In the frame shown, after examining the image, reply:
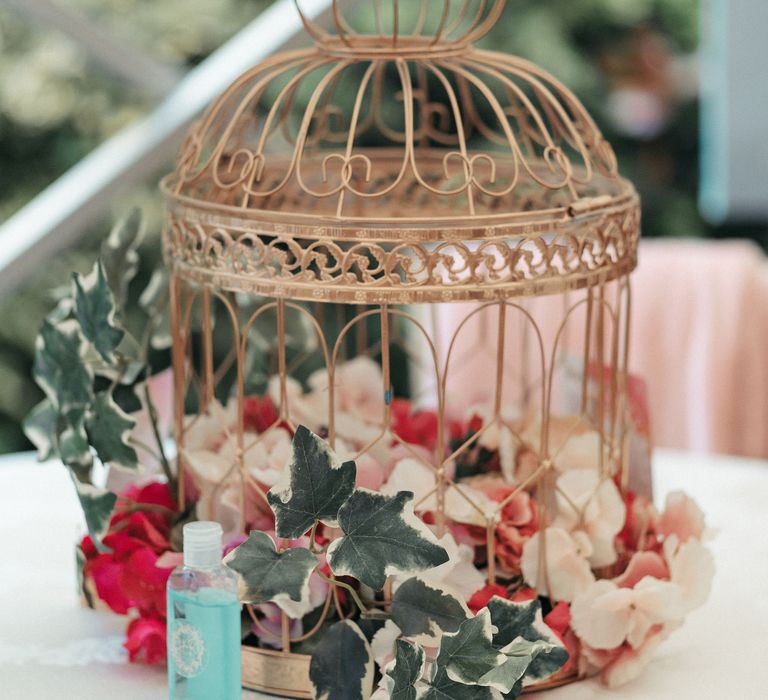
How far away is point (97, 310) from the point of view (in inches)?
40.1

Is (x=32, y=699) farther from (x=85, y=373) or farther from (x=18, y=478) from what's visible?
(x=18, y=478)

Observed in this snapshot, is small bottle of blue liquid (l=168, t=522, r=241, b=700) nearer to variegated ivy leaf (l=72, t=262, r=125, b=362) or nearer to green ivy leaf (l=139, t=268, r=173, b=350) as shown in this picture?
variegated ivy leaf (l=72, t=262, r=125, b=362)

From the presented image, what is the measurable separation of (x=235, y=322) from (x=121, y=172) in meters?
0.95

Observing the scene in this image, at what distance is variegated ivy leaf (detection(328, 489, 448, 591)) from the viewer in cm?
84

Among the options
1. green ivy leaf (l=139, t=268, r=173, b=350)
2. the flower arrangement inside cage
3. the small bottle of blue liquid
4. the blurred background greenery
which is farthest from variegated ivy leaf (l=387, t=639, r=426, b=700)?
the blurred background greenery

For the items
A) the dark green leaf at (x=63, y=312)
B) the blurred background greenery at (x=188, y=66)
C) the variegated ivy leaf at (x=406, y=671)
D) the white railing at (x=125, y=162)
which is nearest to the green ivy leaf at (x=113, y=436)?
the dark green leaf at (x=63, y=312)

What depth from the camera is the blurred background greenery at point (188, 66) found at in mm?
3160

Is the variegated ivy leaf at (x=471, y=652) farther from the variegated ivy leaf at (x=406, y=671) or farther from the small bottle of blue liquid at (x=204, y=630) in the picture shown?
the small bottle of blue liquid at (x=204, y=630)

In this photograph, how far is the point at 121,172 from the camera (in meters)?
1.88

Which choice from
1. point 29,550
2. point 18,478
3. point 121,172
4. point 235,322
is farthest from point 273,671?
point 121,172

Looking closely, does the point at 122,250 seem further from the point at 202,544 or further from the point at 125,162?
the point at 125,162

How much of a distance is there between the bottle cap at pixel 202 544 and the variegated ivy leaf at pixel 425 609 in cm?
15

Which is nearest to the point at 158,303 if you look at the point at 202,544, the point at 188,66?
the point at 202,544

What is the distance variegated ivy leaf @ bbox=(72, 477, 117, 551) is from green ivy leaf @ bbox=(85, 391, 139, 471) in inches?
1.1
